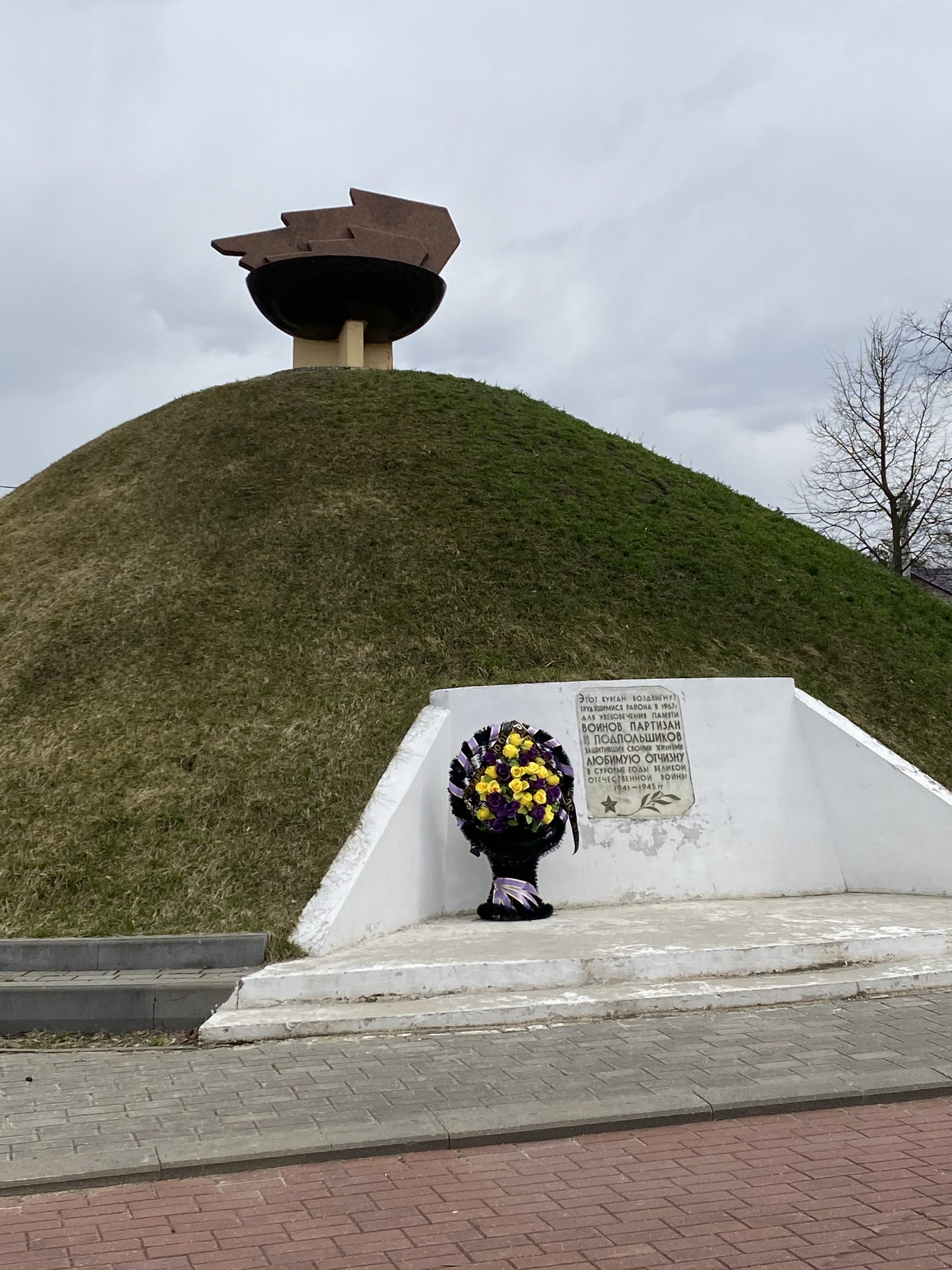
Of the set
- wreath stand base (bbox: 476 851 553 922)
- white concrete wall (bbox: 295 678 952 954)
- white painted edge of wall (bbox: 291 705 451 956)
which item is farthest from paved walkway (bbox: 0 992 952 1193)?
white concrete wall (bbox: 295 678 952 954)

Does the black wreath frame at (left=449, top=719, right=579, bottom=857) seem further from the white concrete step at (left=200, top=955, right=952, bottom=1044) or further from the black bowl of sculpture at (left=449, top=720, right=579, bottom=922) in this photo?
the white concrete step at (left=200, top=955, right=952, bottom=1044)

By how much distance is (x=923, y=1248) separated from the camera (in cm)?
352

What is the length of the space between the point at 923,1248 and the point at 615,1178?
1162 mm

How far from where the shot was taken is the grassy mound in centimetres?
851

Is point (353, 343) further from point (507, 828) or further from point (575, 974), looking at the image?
point (575, 974)

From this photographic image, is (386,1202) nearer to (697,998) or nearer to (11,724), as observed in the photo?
(697,998)

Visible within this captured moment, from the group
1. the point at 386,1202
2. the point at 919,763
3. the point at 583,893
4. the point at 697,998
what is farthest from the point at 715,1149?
the point at 919,763

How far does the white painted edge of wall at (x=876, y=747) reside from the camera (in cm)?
971

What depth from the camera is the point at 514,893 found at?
877 centimetres

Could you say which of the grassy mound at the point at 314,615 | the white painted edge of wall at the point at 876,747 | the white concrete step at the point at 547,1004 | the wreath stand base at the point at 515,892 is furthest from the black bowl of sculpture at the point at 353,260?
the white concrete step at the point at 547,1004

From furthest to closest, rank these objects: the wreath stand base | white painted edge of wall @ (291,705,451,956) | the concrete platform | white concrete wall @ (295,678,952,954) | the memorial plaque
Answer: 1. the memorial plaque
2. white concrete wall @ (295,678,952,954)
3. the wreath stand base
4. white painted edge of wall @ (291,705,451,956)
5. the concrete platform

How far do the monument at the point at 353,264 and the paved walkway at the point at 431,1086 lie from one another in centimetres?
1360

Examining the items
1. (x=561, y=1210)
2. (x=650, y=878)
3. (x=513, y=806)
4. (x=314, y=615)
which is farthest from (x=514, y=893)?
(x=561, y=1210)

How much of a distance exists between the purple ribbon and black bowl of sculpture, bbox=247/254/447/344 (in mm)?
11527
